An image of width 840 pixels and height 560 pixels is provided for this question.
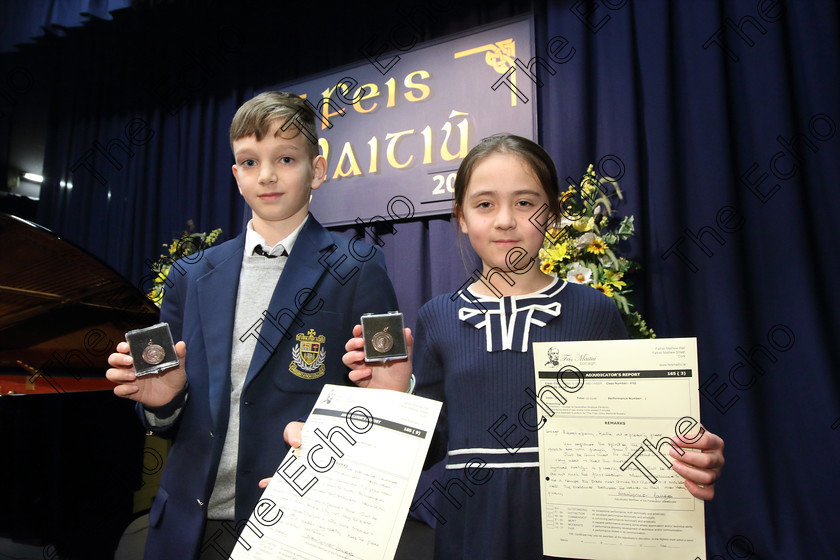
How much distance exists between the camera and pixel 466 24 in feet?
11.5

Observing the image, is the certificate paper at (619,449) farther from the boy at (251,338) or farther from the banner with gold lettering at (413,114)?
the banner with gold lettering at (413,114)

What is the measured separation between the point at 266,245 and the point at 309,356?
0.96 feet

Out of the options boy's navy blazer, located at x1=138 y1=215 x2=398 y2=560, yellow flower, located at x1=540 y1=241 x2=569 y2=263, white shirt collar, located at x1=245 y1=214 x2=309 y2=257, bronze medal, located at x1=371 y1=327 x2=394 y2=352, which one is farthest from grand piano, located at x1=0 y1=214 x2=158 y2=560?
yellow flower, located at x1=540 y1=241 x2=569 y2=263

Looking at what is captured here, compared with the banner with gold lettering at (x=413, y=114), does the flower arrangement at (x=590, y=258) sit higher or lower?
lower

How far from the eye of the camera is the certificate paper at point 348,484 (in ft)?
2.39

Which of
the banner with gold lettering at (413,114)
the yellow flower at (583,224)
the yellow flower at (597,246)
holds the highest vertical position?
the banner with gold lettering at (413,114)

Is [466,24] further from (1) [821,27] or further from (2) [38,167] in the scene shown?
(2) [38,167]

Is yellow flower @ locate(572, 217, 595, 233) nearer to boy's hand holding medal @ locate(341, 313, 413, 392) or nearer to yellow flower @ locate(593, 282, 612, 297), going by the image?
yellow flower @ locate(593, 282, 612, 297)

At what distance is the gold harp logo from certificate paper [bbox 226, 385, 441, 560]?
9.16 feet

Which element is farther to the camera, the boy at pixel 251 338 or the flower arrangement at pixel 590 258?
the flower arrangement at pixel 590 258

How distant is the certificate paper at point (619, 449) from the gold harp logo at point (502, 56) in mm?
2654

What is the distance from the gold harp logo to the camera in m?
3.17

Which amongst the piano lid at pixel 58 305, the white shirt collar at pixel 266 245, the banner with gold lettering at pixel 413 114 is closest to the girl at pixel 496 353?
the white shirt collar at pixel 266 245

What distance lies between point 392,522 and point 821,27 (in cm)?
310
